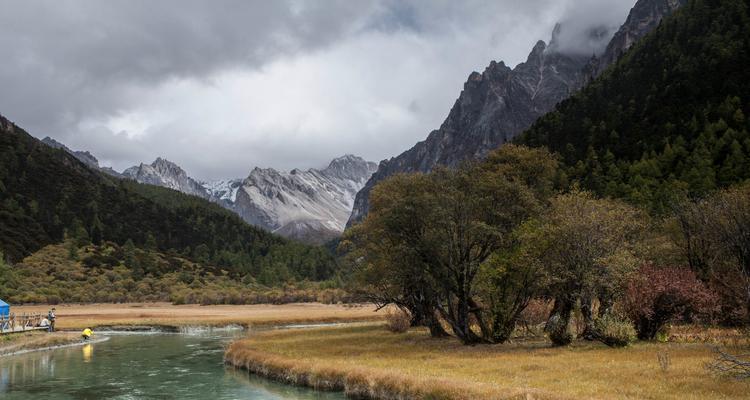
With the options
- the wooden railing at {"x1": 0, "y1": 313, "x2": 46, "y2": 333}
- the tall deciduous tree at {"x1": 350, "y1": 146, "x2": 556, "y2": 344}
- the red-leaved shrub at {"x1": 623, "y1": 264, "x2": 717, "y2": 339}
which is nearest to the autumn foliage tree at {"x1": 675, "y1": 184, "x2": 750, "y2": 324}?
the red-leaved shrub at {"x1": 623, "y1": 264, "x2": 717, "y2": 339}

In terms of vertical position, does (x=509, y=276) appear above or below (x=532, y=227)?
below

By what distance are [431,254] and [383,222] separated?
511 centimetres

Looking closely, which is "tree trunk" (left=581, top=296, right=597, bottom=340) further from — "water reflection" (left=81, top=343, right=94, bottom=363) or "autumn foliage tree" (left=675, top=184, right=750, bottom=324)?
"water reflection" (left=81, top=343, right=94, bottom=363)

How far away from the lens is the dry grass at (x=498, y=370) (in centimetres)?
2359

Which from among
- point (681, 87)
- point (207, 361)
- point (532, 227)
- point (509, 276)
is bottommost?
point (207, 361)

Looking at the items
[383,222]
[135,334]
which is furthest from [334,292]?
[383,222]

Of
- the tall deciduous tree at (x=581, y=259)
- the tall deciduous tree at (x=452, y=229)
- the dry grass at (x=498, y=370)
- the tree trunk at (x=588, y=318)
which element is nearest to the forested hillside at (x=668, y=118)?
the tall deciduous tree at (x=581, y=259)

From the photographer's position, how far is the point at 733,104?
13462 centimetres

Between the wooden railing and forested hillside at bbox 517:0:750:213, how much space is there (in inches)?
3683

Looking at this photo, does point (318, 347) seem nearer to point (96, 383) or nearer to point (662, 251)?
point (96, 383)

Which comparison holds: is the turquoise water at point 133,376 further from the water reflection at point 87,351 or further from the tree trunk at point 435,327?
the tree trunk at point 435,327

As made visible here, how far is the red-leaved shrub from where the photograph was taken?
38.8 m

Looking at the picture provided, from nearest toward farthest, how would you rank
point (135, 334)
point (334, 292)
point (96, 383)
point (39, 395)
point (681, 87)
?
point (39, 395), point (96, 383), point (135, 334), point (681, 87), point (334, 292)

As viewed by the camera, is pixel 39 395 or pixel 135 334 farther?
pixel 135 334
